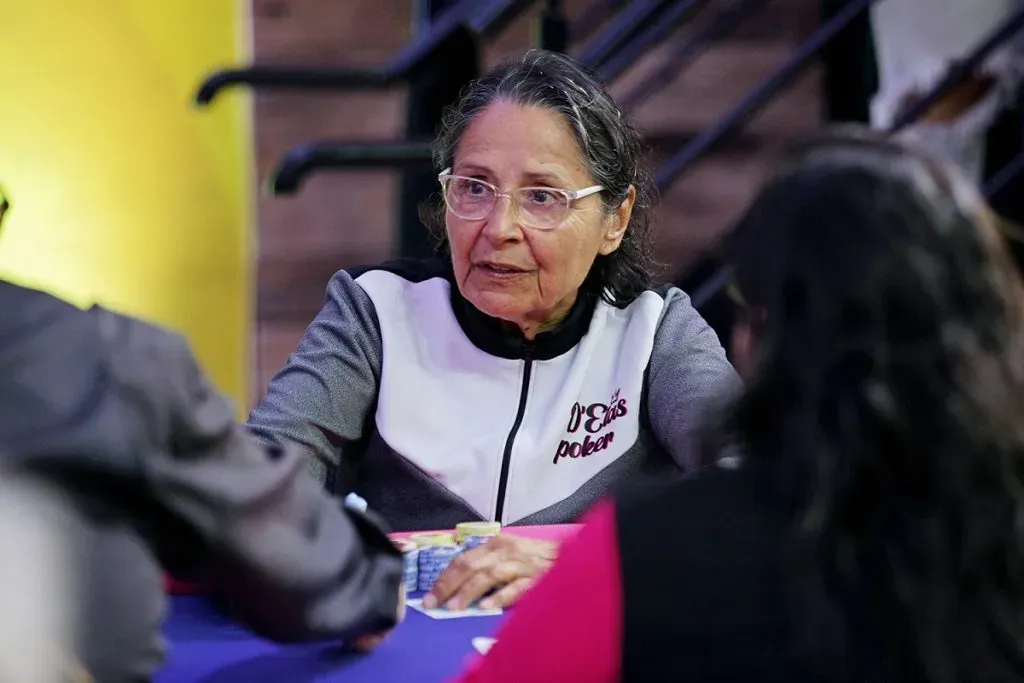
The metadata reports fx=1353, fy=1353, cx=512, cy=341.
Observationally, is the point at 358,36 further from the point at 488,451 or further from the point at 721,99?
the point at 488,451

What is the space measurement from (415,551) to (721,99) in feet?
11.2

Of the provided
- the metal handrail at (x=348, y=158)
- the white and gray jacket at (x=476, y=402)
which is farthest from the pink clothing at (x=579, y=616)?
the metal handrail at (x=348, y=158)

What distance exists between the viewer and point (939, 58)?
4.42 m

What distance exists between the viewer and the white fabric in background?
4.31 m

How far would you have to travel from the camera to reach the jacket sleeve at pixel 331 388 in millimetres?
2172

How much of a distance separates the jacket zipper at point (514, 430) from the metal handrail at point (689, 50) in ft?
7.61

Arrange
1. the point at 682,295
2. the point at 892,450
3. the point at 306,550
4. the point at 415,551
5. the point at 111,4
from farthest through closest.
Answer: the point at 111,4 → the point at 682,295 → the point at 415,551 → the point at 306,550 → the point at 892,450

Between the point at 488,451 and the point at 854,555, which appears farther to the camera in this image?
the point at 488,451

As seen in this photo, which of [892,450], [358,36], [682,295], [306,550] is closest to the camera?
[892,450]

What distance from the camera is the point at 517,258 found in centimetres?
222

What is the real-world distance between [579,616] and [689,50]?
3698 millimetres

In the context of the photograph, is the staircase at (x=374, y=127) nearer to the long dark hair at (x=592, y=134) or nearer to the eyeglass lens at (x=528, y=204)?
the long dark hair at (x=592, y=134)

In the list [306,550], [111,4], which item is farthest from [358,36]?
[306,550]

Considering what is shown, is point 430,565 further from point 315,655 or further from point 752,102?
point 752,102
